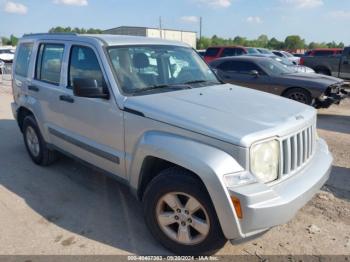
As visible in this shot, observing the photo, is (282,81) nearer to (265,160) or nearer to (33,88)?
(33,88)

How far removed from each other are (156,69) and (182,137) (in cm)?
128

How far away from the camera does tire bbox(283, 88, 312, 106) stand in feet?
30.2

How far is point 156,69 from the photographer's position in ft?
13.2

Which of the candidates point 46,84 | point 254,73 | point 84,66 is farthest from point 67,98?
point 254,73

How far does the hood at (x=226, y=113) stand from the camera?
287cm

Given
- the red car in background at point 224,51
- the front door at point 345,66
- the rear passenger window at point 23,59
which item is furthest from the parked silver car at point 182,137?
the red car in background at point 224,51

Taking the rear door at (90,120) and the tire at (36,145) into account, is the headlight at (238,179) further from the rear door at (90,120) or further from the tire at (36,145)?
the tire at (36,145)

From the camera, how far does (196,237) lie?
123 inches

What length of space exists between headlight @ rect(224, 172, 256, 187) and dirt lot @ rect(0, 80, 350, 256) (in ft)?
2.84

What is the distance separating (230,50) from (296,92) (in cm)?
906

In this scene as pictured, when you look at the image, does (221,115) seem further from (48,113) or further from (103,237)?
(48,113)

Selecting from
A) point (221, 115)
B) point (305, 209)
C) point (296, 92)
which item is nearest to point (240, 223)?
point (221, 115)

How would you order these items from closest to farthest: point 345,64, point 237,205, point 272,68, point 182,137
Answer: point 237,205, point 182,137, point 272,68, point 345,64

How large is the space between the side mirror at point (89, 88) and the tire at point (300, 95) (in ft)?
22.6
